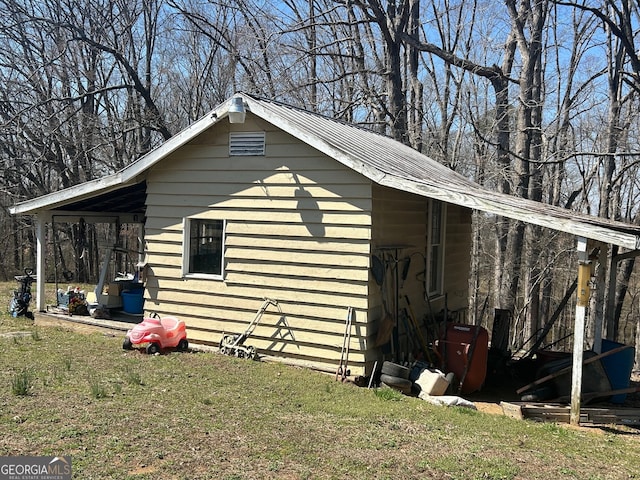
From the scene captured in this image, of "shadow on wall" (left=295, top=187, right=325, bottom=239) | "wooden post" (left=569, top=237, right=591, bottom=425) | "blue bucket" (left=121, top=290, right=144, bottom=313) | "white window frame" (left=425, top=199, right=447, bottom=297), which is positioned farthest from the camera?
"blue bucket" (left=121, top=290, right=144, bottom=313)

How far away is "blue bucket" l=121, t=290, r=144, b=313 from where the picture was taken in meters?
11.6

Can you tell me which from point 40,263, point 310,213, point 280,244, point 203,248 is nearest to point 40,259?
point 40,263

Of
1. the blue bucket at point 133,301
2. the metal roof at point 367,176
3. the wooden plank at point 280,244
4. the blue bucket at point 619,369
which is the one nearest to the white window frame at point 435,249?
the metal roof at point 367,176

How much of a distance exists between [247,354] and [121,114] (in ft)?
61.6

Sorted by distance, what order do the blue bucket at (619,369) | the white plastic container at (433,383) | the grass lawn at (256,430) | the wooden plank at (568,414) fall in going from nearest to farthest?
the grass lawn at (256,430) → the wooden plank at (568,414) → the white plastic container at (433,383) → the blue bucket at (619,369)

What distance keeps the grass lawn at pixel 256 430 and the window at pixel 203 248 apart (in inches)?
68.3

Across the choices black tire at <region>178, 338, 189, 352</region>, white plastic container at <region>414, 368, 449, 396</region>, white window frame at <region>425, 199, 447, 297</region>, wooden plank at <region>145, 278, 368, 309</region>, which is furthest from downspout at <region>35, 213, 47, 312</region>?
white plastic container at <region>414, 368, 449, 396</region>

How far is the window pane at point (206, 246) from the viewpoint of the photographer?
941 centimetres

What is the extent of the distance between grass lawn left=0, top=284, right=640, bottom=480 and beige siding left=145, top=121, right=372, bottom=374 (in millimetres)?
763

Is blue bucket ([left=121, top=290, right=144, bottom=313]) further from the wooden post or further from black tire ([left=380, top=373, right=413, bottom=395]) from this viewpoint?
the wooden post

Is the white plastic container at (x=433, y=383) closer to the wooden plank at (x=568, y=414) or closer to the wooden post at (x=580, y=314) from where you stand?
the wooden plank at (x=568, y=414)

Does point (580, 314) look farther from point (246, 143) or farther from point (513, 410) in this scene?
point (246, 143)

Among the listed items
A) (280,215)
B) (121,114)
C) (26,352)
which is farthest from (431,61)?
(26,352)

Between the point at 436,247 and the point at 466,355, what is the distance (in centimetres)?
305
